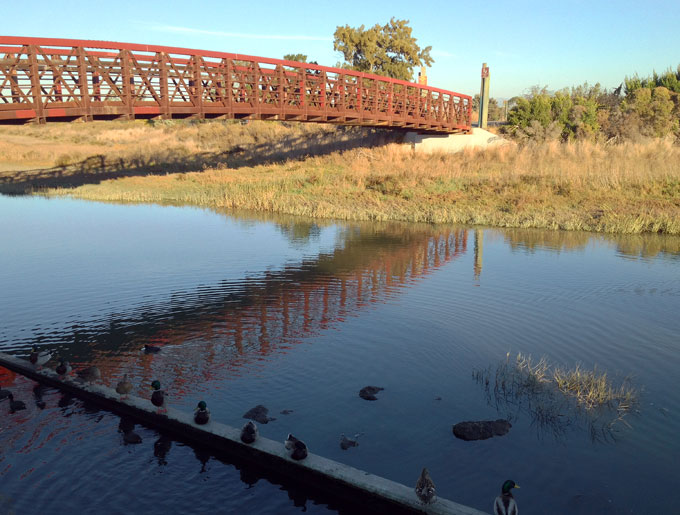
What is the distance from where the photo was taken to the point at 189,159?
62.1m

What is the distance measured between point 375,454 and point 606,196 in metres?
31.6

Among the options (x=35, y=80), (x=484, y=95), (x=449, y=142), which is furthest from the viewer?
(x=484, y=95)

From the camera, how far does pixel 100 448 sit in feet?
38.4

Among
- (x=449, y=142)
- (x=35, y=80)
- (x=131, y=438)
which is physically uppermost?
(x=35, y=80)

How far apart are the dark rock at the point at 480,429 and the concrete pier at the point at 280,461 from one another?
2159mm

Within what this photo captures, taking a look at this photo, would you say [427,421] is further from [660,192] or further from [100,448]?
[660,192]

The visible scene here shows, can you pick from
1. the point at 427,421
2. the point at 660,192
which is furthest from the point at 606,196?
the point at 427,421

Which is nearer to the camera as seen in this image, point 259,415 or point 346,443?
point 346,443

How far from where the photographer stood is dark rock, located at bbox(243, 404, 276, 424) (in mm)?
12805

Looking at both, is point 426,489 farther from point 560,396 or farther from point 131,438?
point 131,438

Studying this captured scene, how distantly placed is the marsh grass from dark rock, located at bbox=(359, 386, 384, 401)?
2587 mm

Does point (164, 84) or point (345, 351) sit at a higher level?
point (164, 84)

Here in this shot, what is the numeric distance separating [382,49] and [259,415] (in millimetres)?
64515

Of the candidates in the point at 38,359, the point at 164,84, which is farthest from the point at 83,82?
the point at 38,359
